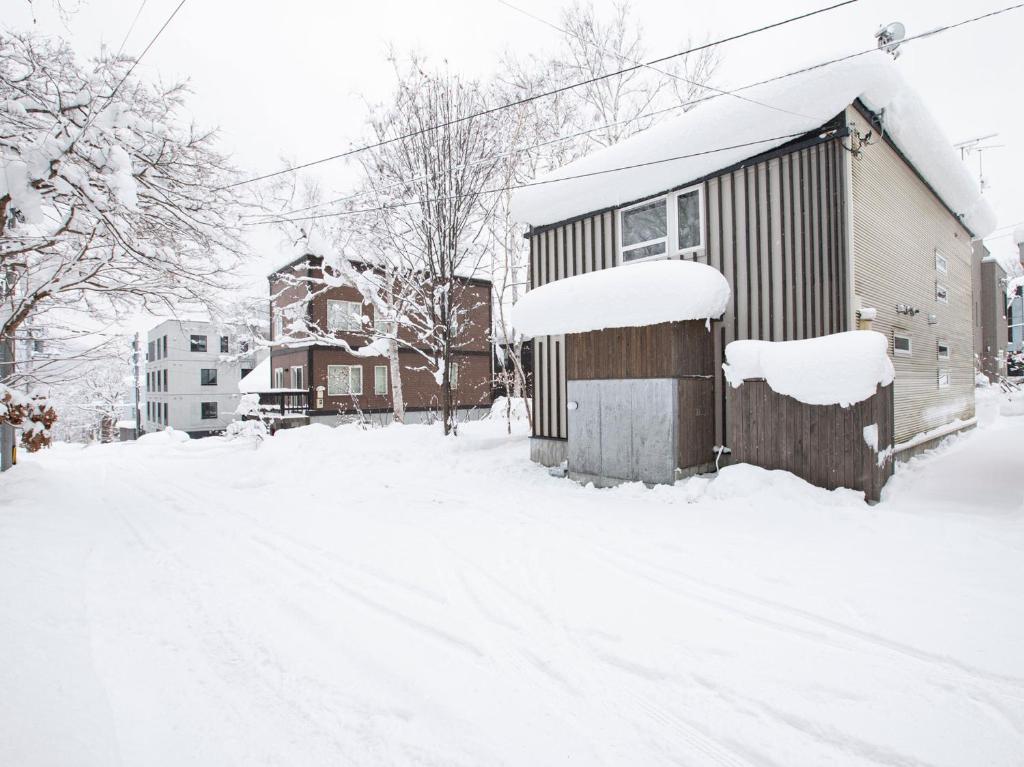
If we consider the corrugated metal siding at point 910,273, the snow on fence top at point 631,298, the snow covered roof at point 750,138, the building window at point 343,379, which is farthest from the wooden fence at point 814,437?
the building window at point 343,379

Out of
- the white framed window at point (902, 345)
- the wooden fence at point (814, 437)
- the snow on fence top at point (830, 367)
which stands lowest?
the wooden fence at point (814, 437)

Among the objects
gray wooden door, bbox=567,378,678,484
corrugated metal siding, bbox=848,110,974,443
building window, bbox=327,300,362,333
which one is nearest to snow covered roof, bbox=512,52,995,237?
corrugated metal siding, bbox=848,110,974,443

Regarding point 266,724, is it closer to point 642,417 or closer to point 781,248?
point 642,417

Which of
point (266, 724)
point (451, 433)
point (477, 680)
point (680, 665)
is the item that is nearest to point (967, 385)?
point (451, 433)

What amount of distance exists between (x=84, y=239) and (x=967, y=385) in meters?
18.6

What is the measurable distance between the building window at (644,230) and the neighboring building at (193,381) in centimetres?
2766

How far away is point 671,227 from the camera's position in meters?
A: 8.06

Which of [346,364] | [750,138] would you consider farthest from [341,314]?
[750,138]

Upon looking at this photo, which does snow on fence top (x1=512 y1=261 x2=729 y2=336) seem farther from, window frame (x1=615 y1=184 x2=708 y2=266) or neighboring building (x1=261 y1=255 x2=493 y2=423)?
neighboring building (x1=261 y1=255 x2=493 y2=423)

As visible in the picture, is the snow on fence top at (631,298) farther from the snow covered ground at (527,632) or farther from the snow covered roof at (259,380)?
the snow covered roof at (259,380)

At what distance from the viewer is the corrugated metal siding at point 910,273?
690 centimetres

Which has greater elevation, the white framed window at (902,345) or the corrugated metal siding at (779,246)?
the corrugated metal siding at (779,246)

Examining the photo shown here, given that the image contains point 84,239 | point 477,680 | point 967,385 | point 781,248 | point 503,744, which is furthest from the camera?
point 967,385

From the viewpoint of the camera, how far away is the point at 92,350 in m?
A: 6.88
